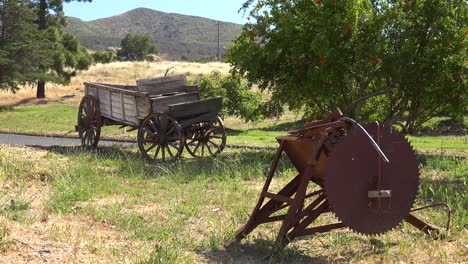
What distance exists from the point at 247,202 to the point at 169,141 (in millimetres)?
4847

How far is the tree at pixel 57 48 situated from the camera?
148 feet

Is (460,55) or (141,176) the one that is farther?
(460,55)

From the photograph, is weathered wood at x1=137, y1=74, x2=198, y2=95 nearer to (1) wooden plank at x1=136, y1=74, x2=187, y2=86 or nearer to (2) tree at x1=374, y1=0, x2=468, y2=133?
(1) wooden plank at x1=136, y1=74, x2=187, y2=86

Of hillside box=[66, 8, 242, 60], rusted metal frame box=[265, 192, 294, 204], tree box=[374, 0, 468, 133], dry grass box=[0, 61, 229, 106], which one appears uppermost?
hillside box=[66, 8, 242, 60]

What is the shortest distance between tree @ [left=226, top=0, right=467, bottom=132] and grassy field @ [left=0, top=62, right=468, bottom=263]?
7.58ft

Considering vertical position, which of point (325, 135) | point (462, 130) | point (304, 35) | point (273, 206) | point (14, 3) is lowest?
point (462, 130)

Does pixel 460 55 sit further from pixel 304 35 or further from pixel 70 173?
pixel 70 173

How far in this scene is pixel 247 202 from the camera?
6.98m

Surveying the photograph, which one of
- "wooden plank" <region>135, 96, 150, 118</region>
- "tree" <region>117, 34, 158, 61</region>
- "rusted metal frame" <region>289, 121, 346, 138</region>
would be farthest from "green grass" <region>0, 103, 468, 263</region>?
"tree" <region>117, 34, 158, 61</region>

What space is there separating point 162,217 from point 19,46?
37.5m

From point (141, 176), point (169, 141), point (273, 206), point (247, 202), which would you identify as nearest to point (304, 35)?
point (169, 141)

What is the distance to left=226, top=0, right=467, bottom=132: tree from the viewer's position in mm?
11539

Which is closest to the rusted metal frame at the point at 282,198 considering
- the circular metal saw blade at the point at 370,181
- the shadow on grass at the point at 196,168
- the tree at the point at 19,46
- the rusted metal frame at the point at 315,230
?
the rusted metal frame at the point at 315,230

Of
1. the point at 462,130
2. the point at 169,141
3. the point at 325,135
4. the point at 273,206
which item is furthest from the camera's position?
the point at 462,130
